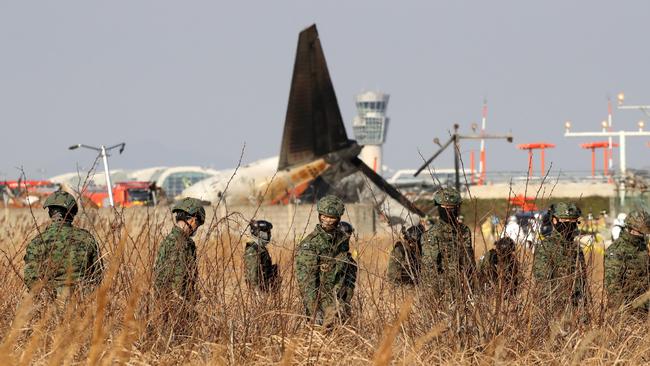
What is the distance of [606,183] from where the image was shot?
79188 millimetres

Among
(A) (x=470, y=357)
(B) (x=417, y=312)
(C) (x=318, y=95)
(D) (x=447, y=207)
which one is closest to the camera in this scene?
(A) (x=470, y=357)

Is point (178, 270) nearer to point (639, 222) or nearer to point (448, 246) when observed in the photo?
point (448, 246)

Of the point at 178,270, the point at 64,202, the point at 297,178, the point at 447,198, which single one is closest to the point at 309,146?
the point at 297,178

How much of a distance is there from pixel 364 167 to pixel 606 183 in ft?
129

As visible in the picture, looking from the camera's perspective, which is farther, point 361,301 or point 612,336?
point 361,301

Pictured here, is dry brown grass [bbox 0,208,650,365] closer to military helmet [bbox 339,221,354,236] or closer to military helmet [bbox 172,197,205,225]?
military helmet [bbox 172,197,205,225]

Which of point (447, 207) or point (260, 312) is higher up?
point (447, 207)

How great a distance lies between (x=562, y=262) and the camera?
10.2 meters

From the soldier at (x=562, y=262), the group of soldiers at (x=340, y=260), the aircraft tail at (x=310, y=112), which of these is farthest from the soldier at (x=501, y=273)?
the aircraft tail at (x=310, y=112)

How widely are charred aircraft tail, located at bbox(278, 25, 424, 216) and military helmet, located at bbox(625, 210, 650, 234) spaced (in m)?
30.7

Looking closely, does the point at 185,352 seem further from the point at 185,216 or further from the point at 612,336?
the point at 612,336

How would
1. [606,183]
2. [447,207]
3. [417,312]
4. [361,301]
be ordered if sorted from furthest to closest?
1. [606,183]
2. [447,207]
3. [361,301]
4. [417,312]

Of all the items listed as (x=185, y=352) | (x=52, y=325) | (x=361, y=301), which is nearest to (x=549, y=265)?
(x=361, y=301)

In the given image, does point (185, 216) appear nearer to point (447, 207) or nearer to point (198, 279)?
point (198, 279)
